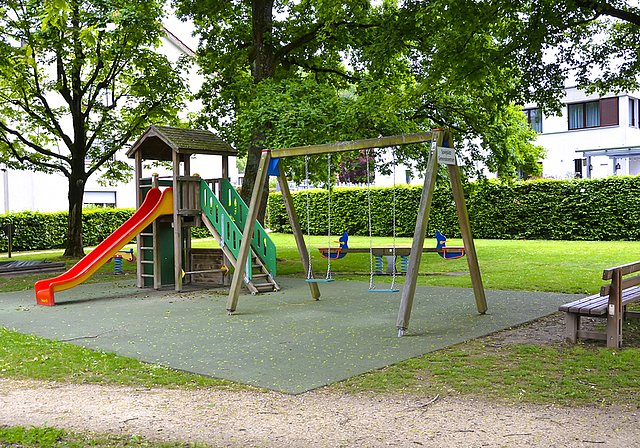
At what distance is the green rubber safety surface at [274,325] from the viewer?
6.25m

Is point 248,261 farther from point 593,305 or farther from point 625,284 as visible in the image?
point 625,284

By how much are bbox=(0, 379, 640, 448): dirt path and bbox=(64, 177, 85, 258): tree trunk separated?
15814 millimetres

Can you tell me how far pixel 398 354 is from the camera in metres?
6.61

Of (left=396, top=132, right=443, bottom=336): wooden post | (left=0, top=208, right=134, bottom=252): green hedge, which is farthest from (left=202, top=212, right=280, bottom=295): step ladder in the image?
(left=0, top=208, right=134, bottom=252): green hedge

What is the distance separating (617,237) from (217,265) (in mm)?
A: 15628

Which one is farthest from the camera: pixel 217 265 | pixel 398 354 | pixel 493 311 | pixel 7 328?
pixel 217 265

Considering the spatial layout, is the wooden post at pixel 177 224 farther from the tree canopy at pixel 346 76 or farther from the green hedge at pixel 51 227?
the green hedge at pixel 51 227

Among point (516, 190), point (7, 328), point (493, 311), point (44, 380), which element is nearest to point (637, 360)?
point (493, 311)

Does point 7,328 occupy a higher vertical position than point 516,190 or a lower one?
lower

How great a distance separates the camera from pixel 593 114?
32.5 metres

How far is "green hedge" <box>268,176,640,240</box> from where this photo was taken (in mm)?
22734

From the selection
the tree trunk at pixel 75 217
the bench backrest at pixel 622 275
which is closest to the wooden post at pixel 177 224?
the bench backrest at pixel 622 275

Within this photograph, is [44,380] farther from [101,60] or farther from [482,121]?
[101,60]

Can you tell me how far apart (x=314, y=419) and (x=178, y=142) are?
917 centimetres
